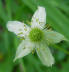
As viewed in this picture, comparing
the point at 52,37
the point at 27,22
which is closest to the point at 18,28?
the point at 27,22

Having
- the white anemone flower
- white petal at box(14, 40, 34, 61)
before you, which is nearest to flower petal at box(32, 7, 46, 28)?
the white anemone flower

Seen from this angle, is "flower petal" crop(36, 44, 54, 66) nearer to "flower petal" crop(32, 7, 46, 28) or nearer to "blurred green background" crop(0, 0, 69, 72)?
"blurred green background" crop(0, 0, 69, 72)

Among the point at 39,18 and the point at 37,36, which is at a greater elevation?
→ the point at 39,18

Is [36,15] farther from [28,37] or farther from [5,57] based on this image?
[5,57]

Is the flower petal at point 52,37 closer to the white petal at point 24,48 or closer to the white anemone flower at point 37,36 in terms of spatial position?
the white anemone flower at point 37,36

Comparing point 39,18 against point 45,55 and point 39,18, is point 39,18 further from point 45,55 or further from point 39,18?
point 45,55

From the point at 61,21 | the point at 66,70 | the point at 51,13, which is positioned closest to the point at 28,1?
the point at 51,13

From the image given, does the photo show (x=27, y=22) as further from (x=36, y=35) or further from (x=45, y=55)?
(x=45, y=55)
